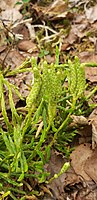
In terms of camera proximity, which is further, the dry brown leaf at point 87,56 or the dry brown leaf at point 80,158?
the dry brown leaf at point 87,56

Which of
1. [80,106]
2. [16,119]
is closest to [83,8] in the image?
[80,106]

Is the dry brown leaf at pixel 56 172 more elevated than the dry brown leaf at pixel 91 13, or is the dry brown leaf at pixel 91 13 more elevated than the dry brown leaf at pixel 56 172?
the dry brown leaf at pixel 91 13

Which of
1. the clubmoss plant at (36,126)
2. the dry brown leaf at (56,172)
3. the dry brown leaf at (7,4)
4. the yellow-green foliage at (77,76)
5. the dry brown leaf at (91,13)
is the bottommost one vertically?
the dry brown leaf at (56,172)

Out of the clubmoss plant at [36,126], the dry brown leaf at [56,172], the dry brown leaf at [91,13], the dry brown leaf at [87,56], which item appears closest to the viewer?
the clubmoss plant at [36,126]

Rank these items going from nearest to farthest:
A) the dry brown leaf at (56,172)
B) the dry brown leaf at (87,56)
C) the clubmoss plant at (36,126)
Result: the clubmoss plant at (36,126), the dry brown leaf at (56,172), the dry brown leaf at (87,56)

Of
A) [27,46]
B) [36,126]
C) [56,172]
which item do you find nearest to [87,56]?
[27,46]

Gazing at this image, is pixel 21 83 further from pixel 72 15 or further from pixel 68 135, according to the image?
pixel 72 15

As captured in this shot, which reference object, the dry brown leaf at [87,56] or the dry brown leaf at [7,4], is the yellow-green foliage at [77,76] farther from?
the dry brown leaf at [7,4]

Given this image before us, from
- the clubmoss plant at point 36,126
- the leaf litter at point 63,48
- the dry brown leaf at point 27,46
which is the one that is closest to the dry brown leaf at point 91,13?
the leaf litter at point 63,48
